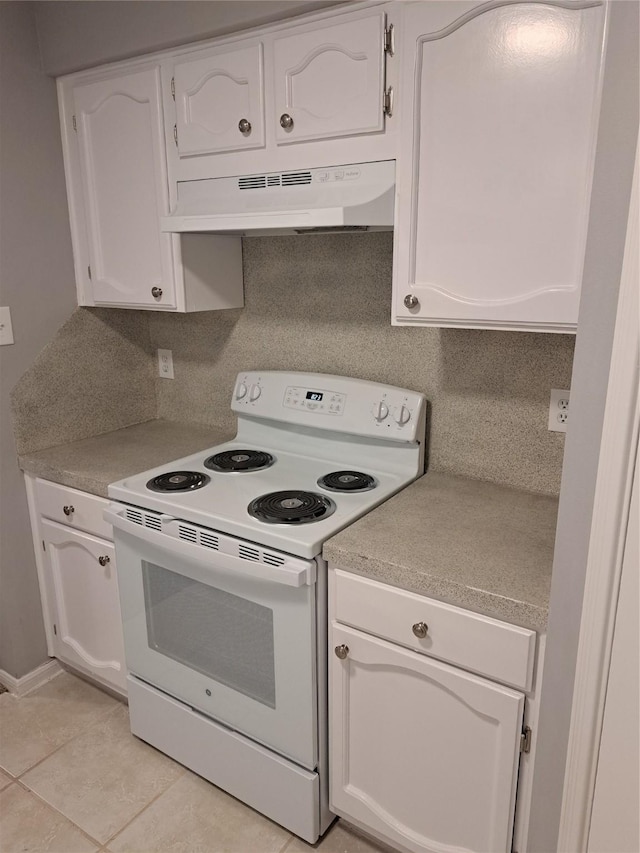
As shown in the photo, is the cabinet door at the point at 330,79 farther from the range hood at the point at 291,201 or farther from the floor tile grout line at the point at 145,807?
the floor tile grout line at the point at 145,807

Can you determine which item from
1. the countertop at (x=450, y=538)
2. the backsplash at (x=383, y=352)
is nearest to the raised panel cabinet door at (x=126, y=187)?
the backsplash at (x=383, y=352)

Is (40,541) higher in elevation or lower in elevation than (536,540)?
lower

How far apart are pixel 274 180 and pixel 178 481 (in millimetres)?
887

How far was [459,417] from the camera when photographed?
1855 millimetres

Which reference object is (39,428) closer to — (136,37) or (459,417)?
(136,37)

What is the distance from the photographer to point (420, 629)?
1.34 m

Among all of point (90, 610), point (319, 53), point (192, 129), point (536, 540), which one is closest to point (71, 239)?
point (192, 129)

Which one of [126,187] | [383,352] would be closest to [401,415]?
[383,352]

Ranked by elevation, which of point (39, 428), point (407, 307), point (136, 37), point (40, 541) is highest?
point (136, 37)

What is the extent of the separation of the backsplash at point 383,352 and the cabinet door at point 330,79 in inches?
16.1

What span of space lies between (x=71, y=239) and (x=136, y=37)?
692 millimetres

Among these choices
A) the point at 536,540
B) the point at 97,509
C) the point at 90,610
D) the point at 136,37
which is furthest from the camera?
the point at 90,610

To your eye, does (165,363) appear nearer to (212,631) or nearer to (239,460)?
(239,460)

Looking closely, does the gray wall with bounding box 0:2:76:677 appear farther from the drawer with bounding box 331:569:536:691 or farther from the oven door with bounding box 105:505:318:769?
the drawer with bounding box 331:569:536:691
